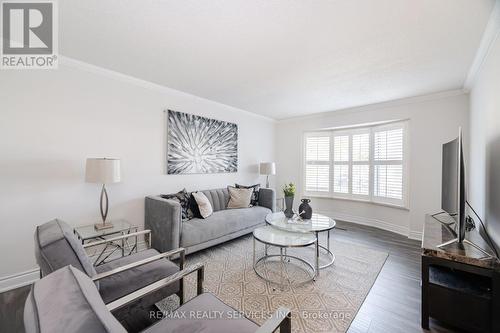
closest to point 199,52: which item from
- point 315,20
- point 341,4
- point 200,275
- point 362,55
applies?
point 315,20

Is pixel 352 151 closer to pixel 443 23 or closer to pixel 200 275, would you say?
pixel 443 23

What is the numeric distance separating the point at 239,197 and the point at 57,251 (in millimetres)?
2790

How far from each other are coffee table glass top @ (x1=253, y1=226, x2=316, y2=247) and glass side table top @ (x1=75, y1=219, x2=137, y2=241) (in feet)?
5.14

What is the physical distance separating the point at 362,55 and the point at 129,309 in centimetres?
309

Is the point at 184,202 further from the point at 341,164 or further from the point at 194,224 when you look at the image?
the point at 341,164

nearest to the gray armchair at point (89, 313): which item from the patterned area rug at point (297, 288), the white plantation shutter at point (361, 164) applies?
the patterned area rug at point (297, 288)

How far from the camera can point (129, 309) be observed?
143 cm

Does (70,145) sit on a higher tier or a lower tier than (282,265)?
higher

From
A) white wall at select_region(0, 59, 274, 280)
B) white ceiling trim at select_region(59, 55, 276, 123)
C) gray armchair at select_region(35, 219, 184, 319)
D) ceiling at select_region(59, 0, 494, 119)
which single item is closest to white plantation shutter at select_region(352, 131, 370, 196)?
ceiling at select_region(59, 0, 494, 119)

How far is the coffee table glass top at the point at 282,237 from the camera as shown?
2247mm

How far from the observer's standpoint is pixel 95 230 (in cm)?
236

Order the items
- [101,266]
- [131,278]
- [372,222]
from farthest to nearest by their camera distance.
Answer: [372,222], [101,266], [131,278]

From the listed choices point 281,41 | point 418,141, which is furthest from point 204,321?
point 418,141

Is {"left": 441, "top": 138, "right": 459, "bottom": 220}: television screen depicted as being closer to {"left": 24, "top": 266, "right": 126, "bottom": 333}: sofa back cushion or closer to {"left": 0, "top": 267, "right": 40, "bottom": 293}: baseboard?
{"left": 24, "top": 266, "right": 126, "bottom": 333}: sofa back cushion
